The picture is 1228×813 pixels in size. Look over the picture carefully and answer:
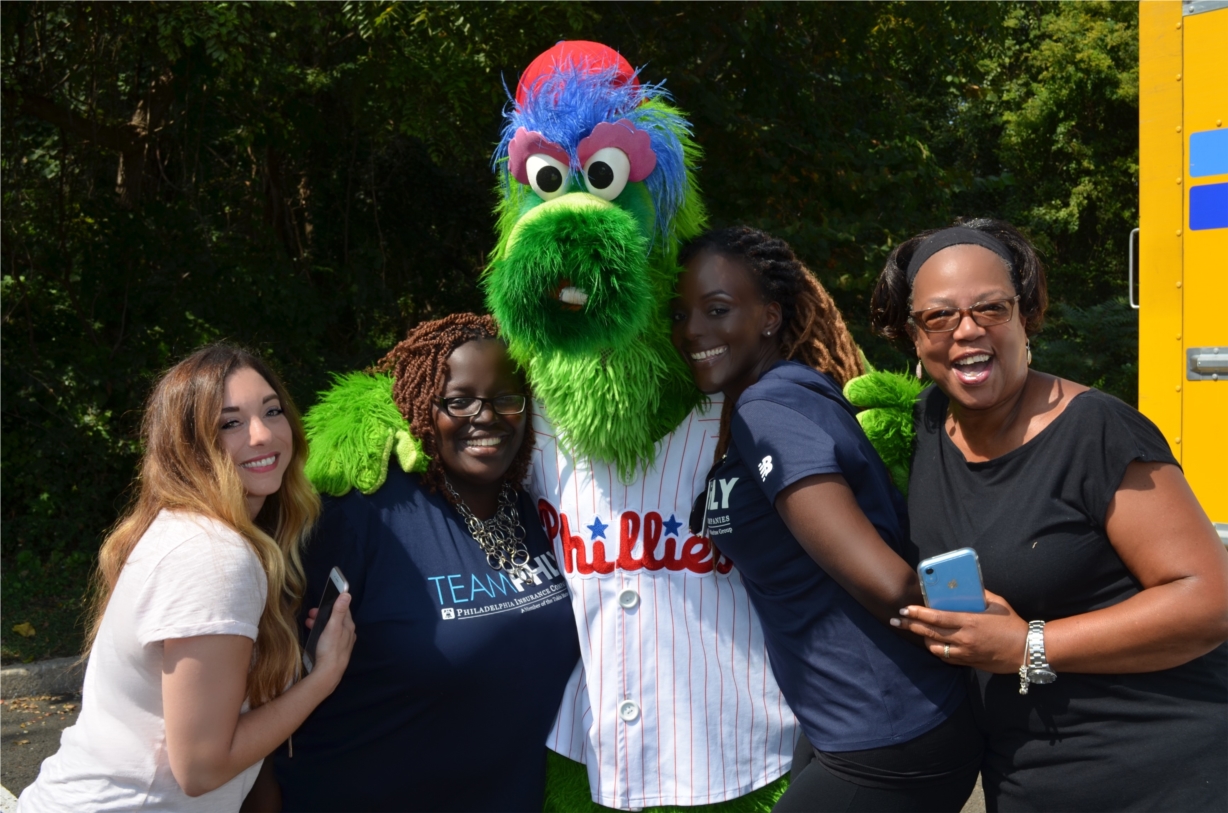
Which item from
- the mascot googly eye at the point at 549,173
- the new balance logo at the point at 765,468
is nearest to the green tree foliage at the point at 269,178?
the mascot googly eye at the point at 549,173

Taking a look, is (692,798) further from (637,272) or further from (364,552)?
(637,272)

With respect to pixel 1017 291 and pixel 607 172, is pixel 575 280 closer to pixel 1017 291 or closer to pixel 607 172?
pixel 607 172

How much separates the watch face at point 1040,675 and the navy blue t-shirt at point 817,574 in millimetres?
251

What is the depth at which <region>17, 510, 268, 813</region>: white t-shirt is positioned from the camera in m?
2.01

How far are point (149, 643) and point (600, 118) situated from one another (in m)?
1.58

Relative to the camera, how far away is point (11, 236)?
A: 7.77 metres

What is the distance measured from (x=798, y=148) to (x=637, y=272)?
5186 mm

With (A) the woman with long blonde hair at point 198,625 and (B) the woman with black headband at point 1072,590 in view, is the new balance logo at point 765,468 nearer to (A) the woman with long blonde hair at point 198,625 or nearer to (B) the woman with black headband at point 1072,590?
(B) the woman with black headband at point 1072,590

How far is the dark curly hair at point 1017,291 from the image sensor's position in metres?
2.34

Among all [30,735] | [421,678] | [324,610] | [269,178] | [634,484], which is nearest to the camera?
[324,610]

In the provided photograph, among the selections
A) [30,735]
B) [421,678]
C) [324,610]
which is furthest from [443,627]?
[30,735]

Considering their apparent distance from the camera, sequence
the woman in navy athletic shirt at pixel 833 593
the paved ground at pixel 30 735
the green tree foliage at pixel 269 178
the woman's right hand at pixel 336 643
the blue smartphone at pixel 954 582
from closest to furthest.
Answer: the blue smartphone at pixel 954 582 → the woman in navy athletic shirt at pixel 833 593 → the woman's right hand at pixel 336 643 → the paved ground at pixel 30 735 → the green tree foliage at pixel 269 178

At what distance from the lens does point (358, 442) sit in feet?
8.82

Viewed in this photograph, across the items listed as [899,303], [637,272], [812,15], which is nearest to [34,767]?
[637,272]
